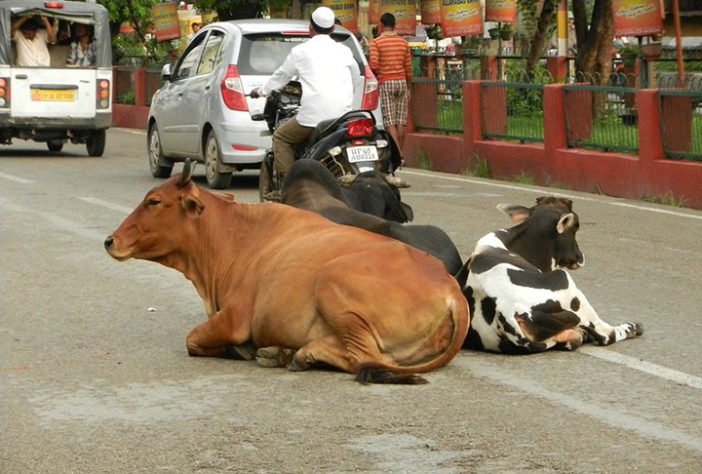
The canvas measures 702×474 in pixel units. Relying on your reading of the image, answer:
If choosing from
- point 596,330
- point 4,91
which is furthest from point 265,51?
point 596,330

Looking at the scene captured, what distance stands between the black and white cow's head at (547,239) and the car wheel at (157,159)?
36.4ft

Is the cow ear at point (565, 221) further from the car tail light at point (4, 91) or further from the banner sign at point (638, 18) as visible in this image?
the car tail light at point (4, 91)

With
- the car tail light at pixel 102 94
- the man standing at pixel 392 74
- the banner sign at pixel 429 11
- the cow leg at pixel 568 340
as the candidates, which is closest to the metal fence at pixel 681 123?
the man standing at pixel 392 74

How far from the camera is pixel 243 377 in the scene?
7312 mm

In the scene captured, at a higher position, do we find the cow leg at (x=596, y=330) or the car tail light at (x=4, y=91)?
the car tail light at (x=4, y=91)

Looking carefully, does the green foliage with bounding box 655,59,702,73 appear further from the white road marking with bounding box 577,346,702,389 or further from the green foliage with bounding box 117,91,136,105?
the white road marking with bounding box 577,346,702,389

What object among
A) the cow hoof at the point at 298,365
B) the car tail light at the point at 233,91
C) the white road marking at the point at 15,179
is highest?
the car tail light at the point at 233,91

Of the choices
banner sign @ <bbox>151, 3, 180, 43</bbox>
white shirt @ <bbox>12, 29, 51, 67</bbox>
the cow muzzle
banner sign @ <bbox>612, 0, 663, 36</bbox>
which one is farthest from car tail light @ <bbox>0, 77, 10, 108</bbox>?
the cow muzzle

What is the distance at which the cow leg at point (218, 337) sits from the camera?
24.6 ft

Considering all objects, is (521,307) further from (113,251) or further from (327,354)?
(113,251)

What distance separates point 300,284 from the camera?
723cm

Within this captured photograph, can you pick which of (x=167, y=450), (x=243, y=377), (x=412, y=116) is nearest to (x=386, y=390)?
(x=243, y=377)

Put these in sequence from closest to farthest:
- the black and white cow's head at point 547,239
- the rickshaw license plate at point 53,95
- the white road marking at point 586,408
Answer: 1. the white road marking at point 586,408
2. the black and white cow's head at point 547,239
3. the rickshaw license plate at point 53,95

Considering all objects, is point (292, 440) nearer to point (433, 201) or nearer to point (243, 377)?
point (243, 377)
